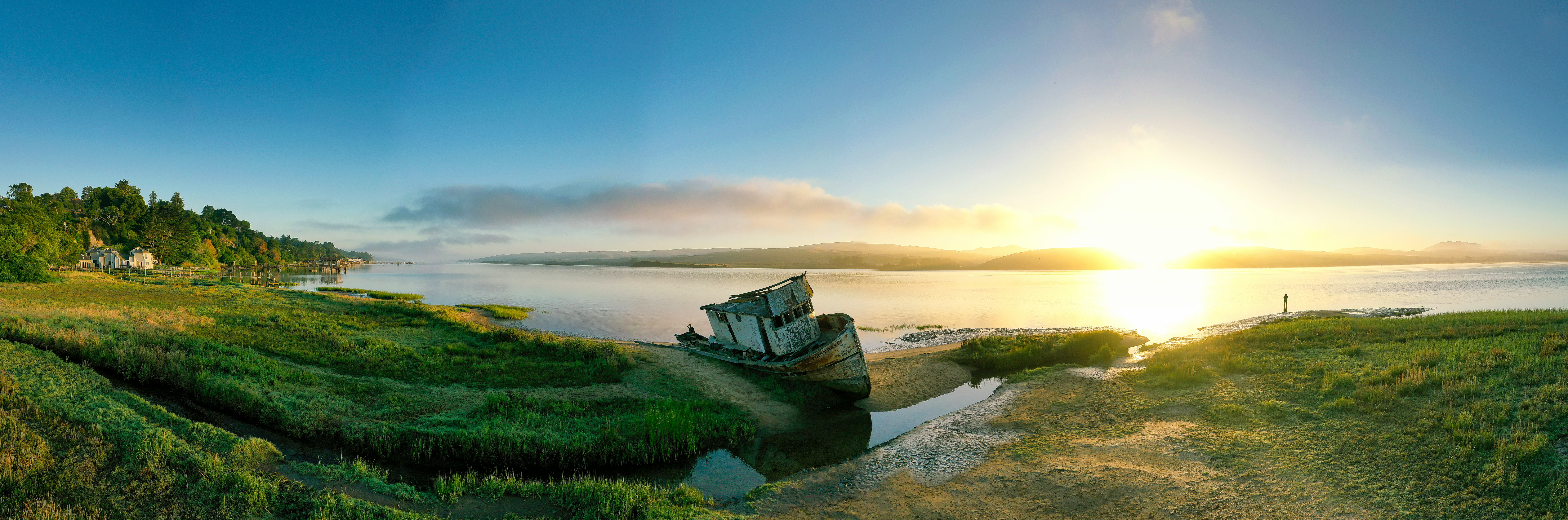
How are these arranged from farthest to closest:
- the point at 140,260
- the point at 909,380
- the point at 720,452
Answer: the point at 140,260 < the point at 909,380 < the point at 720,452

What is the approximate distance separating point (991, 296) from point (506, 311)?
55.8 m

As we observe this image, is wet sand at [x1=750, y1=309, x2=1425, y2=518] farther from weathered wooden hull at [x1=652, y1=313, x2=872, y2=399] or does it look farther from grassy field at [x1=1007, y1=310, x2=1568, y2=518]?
weathered wooden hull at [x1=652, y1=313, x2=872, y2=399]

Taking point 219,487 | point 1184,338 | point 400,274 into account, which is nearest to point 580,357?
point 219,487

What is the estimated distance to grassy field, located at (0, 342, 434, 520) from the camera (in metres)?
7.10

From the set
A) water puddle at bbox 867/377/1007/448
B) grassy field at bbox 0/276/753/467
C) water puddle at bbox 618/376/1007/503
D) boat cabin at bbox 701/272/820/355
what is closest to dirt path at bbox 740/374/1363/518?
water puddle at bbox 618/376/1007/503

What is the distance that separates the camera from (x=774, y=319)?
1955 cm

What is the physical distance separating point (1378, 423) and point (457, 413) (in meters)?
20.3

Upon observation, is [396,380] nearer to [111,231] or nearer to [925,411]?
[925,411]

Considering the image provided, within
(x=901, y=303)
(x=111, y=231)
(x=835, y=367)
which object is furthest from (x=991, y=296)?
(x=111, y=231)

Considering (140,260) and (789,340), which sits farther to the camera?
(140,260)

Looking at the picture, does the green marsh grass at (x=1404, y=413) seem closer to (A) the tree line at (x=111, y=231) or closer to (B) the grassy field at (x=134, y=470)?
(B) the grassy field at (x=134, y=470)

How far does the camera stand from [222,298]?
37.2 metres

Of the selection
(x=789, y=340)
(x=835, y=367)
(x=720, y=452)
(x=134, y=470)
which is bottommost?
(x=720, y=452)

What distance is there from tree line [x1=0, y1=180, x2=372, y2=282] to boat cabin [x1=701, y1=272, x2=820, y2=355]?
6542cm
